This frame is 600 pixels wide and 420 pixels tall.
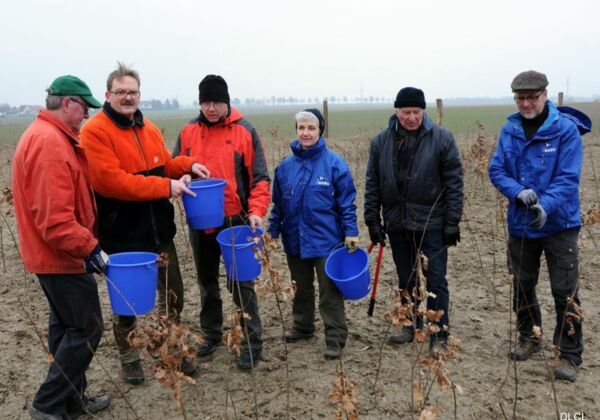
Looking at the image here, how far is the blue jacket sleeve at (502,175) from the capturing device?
3064mm

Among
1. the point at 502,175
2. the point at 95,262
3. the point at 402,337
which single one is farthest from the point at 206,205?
the point at 502,175

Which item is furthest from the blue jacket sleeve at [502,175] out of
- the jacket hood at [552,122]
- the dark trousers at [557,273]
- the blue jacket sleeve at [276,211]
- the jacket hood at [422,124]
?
the blue jacket sleeve at [276,211]

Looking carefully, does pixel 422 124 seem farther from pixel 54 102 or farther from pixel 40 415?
pixel 40 415

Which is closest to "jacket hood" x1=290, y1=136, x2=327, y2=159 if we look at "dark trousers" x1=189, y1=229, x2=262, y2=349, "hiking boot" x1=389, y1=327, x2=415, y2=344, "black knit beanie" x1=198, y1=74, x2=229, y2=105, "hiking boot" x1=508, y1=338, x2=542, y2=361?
"black knit beanie" x1=198, y1=74, x2=229, y2=105

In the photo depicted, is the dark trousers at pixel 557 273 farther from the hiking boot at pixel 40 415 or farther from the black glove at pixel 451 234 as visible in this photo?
the hiking boot at pixel 40 415

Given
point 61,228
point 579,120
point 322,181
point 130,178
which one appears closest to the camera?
point 61,228

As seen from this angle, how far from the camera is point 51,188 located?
7.60ft

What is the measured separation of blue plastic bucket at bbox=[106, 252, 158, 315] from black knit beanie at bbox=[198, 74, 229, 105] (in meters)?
1.15

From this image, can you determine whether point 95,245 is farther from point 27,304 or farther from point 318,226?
point 27,304

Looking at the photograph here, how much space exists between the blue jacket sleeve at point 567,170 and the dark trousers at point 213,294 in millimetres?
1942

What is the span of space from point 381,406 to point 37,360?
8.13ft

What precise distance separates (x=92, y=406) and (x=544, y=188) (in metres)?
3.04

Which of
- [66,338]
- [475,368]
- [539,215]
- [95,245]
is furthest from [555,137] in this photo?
[66,338]

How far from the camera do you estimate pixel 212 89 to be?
10.2 feet
